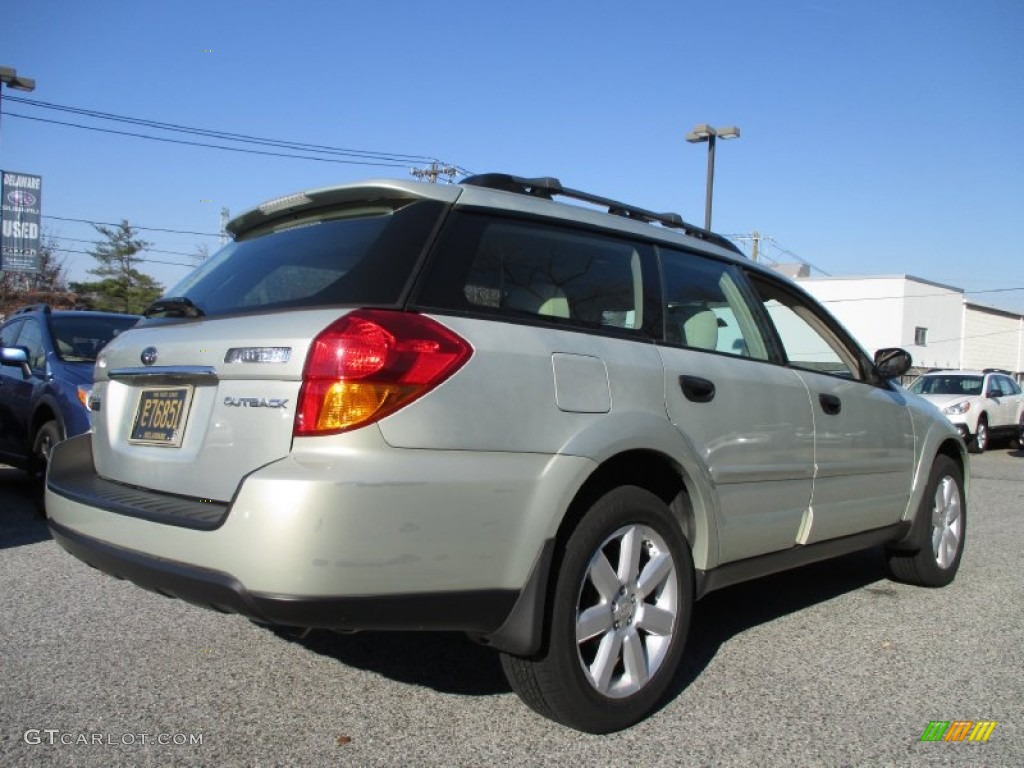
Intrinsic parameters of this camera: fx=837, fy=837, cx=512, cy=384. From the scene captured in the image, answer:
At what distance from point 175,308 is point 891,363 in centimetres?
371

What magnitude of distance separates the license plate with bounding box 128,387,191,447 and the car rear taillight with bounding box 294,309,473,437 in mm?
578

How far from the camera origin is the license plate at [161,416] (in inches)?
104

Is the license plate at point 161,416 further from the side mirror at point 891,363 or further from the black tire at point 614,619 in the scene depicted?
the side mirror at point 891,363

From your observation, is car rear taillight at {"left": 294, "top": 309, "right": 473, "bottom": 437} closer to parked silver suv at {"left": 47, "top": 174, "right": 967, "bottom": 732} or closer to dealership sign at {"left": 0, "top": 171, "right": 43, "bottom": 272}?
parked silver suv at {"left": 47, "top": 174, "right": 967, "bottom": 732}

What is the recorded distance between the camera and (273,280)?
2855 mm

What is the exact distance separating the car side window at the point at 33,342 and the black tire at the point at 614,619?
17.6ft

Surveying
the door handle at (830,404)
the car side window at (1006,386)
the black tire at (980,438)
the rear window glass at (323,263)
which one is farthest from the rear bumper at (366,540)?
the car side window at (1006,386)

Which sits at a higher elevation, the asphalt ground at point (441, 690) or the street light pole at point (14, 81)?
the street light pole at point (14, 81)

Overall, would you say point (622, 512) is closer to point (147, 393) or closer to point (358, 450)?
point (358, 450)

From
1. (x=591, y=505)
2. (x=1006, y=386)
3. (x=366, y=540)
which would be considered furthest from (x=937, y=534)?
(x=1006, y=386)

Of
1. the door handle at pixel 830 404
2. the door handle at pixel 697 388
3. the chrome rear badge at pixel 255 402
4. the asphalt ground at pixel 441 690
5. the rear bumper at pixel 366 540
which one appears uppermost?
the door handle at pixel 697 388

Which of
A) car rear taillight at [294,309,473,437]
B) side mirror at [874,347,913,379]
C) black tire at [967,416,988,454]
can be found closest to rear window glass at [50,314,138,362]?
car rear taillight at [294,309,473,437]

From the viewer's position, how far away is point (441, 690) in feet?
10.3

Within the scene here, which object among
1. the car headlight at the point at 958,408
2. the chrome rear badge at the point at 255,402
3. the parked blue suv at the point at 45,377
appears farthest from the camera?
the car headlight at the point at 958,408
